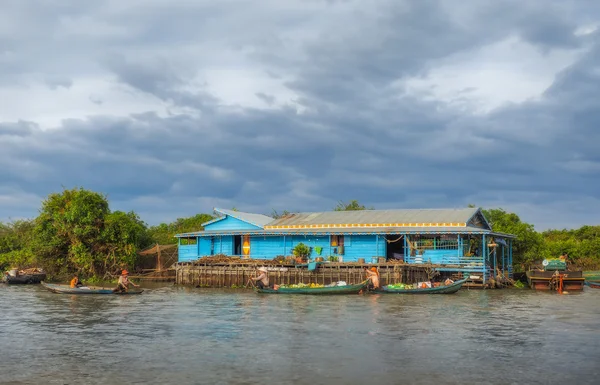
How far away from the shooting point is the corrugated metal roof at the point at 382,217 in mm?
37938

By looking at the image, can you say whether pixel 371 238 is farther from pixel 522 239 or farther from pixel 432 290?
pixel 522 239

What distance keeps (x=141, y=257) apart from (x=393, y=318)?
106 ft

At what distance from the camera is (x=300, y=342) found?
16.6m

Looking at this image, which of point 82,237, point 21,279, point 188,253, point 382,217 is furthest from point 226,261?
point 21,279

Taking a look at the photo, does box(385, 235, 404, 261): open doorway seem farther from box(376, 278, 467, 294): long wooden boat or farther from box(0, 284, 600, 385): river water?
box(0, 284, 600, 385): river water

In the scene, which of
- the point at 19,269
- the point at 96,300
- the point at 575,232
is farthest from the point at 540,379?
the point at 575,232

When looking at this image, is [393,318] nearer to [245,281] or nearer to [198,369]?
[198,369]

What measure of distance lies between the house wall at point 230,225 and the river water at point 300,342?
15.1 metres

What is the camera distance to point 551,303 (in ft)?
89.9

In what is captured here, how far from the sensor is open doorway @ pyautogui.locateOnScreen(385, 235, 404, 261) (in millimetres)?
38344

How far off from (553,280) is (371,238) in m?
11.3

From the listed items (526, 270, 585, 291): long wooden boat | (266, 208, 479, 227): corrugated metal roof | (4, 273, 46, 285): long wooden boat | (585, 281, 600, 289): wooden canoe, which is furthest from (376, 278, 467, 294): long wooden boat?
(4, 273, 46, 285): long wooden boat

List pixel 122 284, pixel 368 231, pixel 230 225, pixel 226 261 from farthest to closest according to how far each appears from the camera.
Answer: pixel 230 225, pixel 226 261, pixel 368 231, pixel 122 284

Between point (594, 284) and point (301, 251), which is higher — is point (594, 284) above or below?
below
